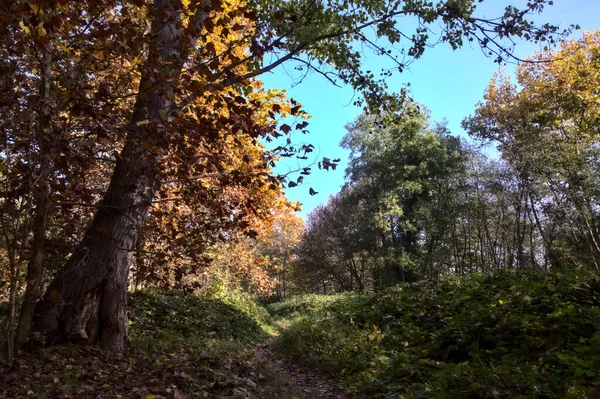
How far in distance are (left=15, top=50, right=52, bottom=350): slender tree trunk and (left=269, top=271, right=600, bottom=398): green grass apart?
4.38 metres

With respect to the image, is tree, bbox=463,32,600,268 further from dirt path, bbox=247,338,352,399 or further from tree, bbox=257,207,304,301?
tree, bbox=257,207,304,301

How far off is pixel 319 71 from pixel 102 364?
528 cm

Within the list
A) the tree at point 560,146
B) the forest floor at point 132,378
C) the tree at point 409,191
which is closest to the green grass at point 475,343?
the forest floor at point 132,378

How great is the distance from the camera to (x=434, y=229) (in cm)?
2100

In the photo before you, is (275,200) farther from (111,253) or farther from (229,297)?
(229,297)

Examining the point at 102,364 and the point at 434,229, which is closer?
the point at 102,364

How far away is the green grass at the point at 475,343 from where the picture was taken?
11.8ft

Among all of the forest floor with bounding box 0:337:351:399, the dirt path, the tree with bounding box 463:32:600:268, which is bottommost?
the dirt path

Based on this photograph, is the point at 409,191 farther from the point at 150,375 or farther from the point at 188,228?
the point at 150,375

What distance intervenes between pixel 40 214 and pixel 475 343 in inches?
234

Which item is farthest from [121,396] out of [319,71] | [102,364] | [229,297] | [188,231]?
[229,297]

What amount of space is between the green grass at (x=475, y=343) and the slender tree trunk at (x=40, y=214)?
14.4ft

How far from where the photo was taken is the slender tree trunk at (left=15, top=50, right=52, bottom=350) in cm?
386

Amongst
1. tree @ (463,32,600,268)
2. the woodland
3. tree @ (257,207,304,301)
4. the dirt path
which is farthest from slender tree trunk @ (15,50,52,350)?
tree @ (257,207,304,301)
